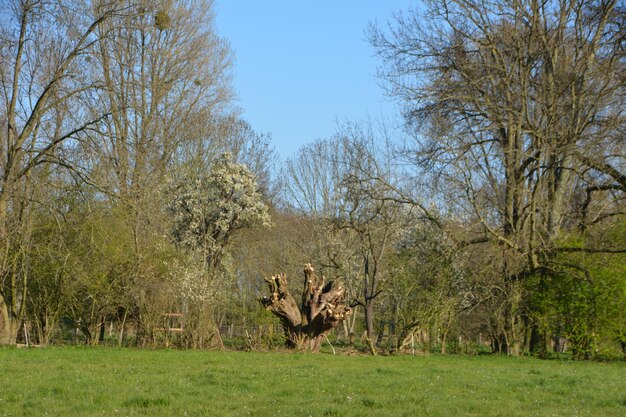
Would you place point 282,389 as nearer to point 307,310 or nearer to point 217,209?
point 307,310

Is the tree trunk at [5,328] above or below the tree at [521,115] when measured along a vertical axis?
below

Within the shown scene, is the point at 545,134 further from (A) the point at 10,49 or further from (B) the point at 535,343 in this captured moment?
(A) the point at 10,49

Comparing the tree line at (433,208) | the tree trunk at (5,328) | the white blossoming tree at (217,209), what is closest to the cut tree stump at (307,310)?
the tree line at (433,208)

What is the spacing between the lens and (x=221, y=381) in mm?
10906

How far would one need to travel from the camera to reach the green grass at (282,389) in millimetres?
8516

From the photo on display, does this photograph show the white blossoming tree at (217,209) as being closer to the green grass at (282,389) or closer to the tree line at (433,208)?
the tree line at (433,208)

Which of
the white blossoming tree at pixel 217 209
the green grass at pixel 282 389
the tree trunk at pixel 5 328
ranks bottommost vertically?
the green grass at pixel 282 389

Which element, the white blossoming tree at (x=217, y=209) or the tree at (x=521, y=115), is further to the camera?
the white blossoming tree at (x=217, y=209)

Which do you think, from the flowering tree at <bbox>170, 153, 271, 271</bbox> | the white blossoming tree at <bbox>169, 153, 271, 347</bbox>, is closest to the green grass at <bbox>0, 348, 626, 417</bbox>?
the white blossoming tree at <bbox>169, 153, 271, 347</bbox>

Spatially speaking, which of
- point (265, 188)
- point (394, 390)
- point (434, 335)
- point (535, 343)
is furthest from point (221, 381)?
point (265, 188)

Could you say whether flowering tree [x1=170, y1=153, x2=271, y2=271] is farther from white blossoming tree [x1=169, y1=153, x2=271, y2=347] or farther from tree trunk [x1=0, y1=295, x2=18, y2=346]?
tree trunk [x1=0, y1=295, x2=18, y2=346]

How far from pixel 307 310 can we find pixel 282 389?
9.64 metres

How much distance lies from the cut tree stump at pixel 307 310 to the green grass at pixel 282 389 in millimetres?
Result: 4283

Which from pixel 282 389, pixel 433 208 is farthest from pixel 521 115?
pixel 282 389
